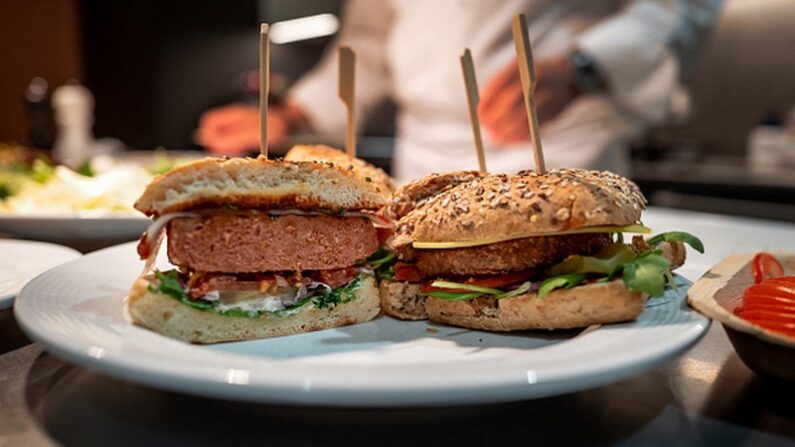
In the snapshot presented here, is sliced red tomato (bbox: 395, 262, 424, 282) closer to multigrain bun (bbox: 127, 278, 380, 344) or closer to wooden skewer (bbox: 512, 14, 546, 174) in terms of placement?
multigrain bun (bbox: 127, 278, 380, 344)

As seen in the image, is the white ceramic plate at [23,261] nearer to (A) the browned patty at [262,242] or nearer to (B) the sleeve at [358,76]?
(A) the browned patty at [262,242]

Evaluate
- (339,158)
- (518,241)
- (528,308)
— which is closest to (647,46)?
(339,158)

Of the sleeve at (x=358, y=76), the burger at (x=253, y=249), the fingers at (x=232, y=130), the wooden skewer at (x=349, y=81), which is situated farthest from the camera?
the sleeve at (x=358, y=76)

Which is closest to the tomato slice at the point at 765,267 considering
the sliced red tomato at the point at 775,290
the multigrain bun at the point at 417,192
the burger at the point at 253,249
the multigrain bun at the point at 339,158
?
the sliced red tomato at the point at 775,290

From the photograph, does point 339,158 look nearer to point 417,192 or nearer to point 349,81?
point 349,81

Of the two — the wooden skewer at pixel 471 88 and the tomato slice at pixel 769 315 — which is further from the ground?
the wooden skewer at pixel 471 88

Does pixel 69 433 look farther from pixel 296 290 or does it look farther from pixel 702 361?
pixel 702 361
